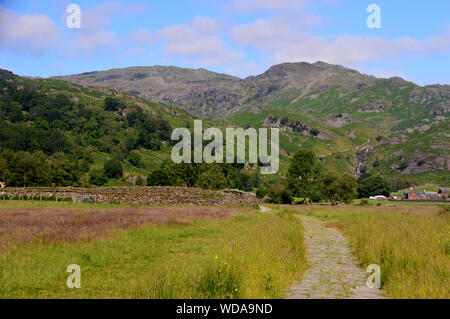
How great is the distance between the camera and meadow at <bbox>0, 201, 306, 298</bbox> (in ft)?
28.9

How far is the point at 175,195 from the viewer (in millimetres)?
47562

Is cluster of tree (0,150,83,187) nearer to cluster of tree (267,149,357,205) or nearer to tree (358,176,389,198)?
cluster of tree (267,149,357,205)

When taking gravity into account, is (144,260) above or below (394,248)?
below

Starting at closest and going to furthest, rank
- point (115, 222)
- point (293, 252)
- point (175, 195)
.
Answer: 1. point (293, 252)
2. point (115, 222)
3. point (175, 195)

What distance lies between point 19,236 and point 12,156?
77.3 meters

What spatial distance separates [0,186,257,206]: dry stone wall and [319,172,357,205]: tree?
107 feet

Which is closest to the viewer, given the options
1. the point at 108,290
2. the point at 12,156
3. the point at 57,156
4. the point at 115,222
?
the point at 108,290

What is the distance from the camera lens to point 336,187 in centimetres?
7525

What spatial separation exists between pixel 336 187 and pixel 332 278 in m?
66.8

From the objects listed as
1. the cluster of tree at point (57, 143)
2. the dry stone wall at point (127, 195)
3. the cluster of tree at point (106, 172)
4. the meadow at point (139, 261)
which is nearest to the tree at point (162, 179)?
the cluster of tree at point (57, 143)

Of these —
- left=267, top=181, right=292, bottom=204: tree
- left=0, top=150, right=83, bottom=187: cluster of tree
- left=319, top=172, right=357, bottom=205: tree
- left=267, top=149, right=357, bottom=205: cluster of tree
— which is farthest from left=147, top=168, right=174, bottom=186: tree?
left=319, top=172, right=357, bottom=205: tree

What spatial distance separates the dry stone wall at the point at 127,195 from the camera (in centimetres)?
4519
